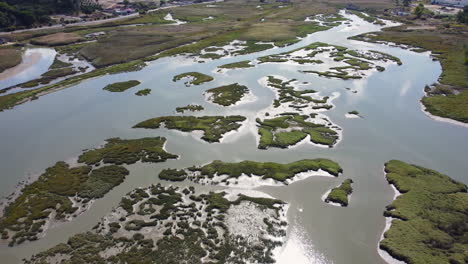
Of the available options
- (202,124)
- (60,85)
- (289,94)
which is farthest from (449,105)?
(60,85)

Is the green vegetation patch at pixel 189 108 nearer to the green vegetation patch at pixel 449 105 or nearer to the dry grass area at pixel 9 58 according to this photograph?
the green vegetation patch at pixel 449 105

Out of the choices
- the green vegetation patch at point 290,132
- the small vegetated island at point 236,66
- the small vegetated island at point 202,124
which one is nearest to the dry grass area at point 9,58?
the small vegetated island at point 202,124

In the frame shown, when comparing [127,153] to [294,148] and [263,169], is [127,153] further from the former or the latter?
[294,148]

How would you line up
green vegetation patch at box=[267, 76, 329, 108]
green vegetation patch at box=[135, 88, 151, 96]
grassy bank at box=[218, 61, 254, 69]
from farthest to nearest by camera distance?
grassy bank at box=[218, 61, 254, 69] → green vegetation patch at box=[135, 88, 151, 96] → green vegetation patch at box=[267, 76, 329, 108]

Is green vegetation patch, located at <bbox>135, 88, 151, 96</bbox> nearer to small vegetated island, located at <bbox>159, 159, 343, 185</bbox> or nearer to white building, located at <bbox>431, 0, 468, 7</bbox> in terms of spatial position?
small vegetated island, located at <bbox>159, 159, 343, 185</bbox>

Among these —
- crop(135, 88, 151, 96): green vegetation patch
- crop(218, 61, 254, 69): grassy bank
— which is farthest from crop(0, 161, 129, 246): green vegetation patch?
crop(218, 61, 254, 69): grassy bank
